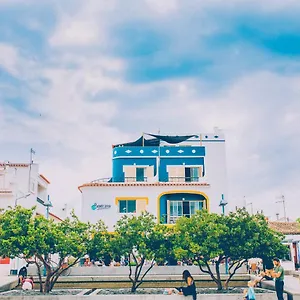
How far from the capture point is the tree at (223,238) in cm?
1738

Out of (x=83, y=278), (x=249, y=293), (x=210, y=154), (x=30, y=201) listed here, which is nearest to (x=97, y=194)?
(x=30, y=201)

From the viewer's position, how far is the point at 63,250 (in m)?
17.6

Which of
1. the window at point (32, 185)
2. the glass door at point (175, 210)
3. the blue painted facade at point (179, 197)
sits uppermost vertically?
the window at point (32, 185)

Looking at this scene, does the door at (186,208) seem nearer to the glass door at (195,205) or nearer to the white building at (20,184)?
the glass door at (195,205)

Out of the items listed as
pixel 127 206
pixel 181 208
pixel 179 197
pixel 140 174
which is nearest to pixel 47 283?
pixel 127 206

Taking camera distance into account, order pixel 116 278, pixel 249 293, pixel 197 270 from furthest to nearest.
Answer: pixel 197 270
pixel 116 278
pixel 249 293

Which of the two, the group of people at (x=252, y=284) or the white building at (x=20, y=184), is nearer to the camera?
the group of people at (x=252, y=284)

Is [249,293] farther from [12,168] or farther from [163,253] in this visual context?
[12,168]

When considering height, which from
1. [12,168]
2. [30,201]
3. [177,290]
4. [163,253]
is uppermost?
[12,168]

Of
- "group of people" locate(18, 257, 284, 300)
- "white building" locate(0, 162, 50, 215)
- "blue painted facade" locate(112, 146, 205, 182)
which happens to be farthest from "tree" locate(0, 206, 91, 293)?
"blue painted facade" locate(112, 146, 205, 182)

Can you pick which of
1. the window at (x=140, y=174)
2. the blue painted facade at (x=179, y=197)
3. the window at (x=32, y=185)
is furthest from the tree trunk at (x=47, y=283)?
the window at (x=32, y=185)

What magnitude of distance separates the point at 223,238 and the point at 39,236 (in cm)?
720

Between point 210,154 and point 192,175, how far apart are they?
2.50m

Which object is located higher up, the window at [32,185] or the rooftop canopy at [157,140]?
the rooftop canopy at [157,140]
